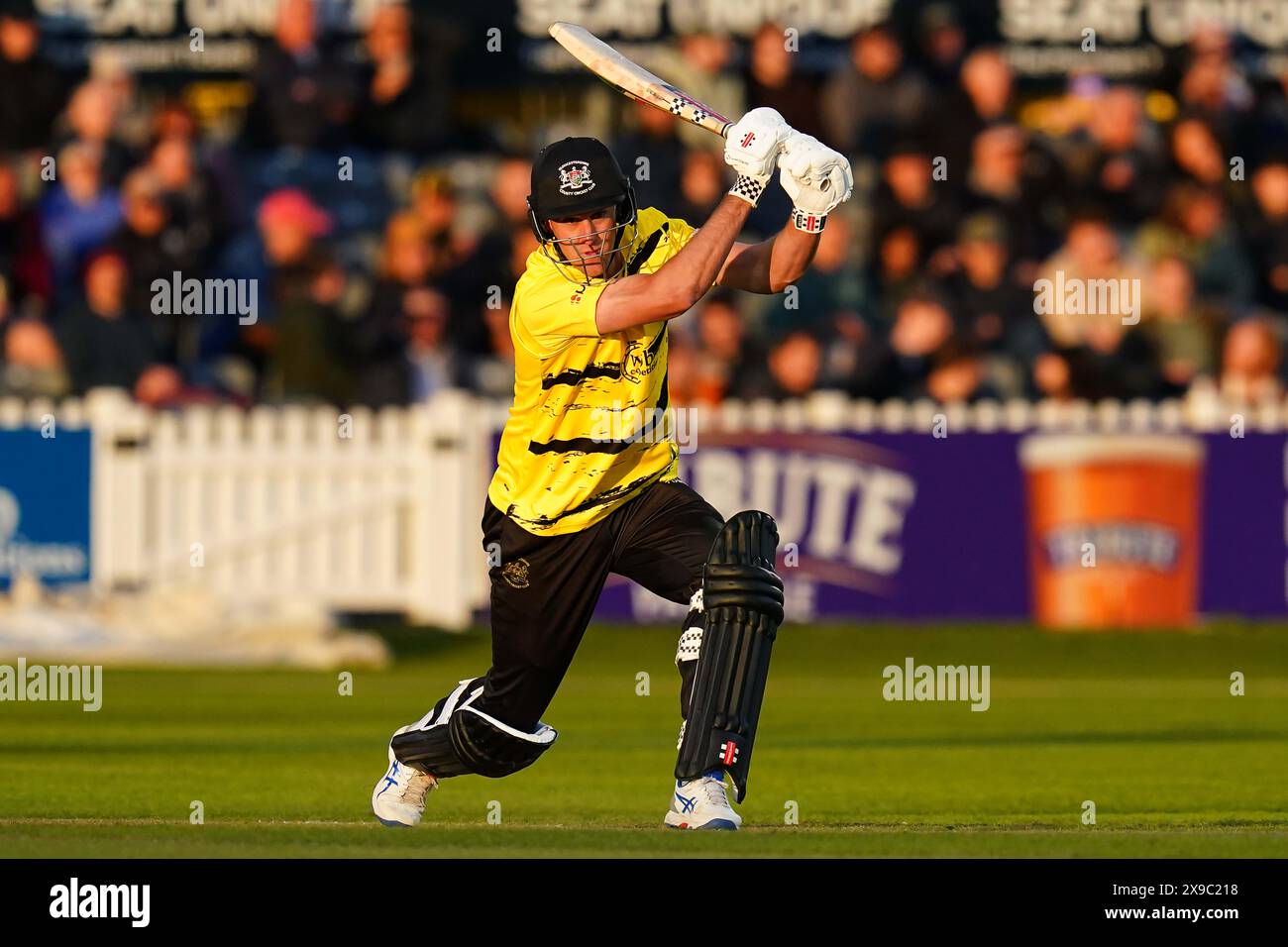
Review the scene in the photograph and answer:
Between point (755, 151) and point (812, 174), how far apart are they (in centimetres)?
20

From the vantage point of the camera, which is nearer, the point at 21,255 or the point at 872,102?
the point at 21,255

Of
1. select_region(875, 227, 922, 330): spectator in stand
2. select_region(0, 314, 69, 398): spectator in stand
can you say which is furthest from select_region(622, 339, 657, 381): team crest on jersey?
select_region(875, 227, 922, 330): spectator in stand

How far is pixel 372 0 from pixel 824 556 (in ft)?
19.7

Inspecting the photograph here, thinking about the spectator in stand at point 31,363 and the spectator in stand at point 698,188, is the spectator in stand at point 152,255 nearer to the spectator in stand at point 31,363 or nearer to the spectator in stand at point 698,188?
the spectator in stand at point 31,363

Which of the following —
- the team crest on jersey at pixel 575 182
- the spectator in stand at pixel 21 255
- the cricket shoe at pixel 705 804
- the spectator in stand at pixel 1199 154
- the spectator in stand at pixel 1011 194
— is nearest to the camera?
the cricket shoe at pixel 705 804

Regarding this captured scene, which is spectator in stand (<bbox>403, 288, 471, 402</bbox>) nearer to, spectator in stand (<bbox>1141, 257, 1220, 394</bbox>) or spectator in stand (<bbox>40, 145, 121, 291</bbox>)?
spectator in stand (<bbox>40, 145, 121, 291</bbox>)

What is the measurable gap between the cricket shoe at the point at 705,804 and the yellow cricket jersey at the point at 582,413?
0.97 metres

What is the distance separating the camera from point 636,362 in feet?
29.3

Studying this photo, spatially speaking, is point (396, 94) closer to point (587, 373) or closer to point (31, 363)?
point (31, 363)

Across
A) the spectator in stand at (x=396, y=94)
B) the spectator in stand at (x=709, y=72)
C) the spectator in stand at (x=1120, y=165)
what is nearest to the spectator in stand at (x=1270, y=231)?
the spectator in stand at (x=1120, y=165)

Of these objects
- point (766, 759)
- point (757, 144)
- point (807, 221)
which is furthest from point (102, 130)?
point (757, 144)

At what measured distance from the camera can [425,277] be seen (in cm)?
1884

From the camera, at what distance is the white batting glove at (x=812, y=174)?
28.2ft

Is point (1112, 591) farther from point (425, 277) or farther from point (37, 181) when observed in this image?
point (37, 181)
